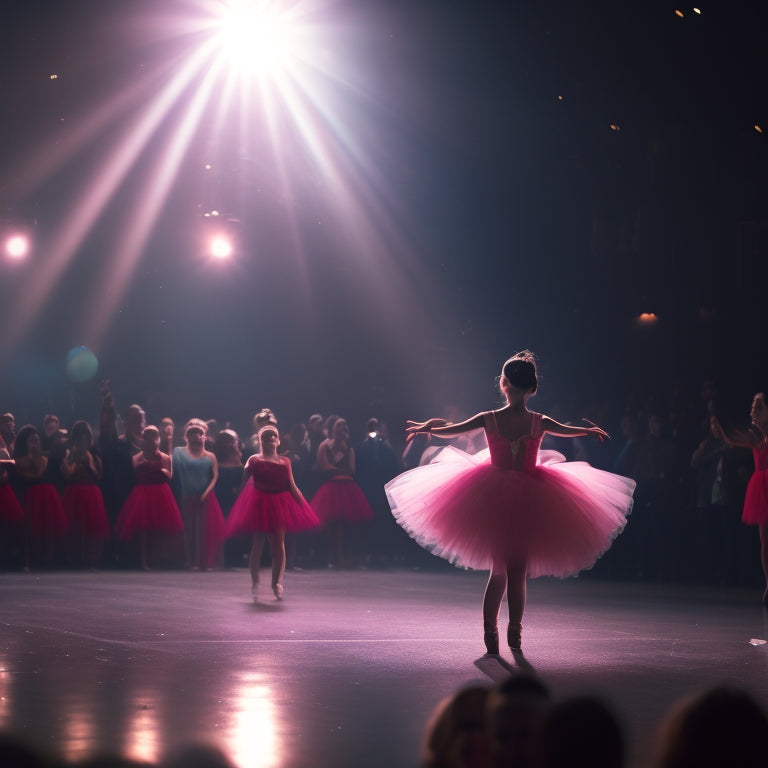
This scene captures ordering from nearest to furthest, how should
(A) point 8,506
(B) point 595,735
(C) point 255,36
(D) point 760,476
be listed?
(B) point 595,735 < (D) point 760,476 < (A) point 8,506 < (C) point 255,36

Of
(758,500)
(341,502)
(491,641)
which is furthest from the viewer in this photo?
(341,502)

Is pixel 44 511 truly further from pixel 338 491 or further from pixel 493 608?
pixel 493 608

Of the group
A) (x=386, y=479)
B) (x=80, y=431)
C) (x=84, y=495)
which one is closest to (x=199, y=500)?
(x=84, y=495)

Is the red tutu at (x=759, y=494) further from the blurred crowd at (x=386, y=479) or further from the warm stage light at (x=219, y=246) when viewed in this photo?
the warm stage light at (x=219, y=246)

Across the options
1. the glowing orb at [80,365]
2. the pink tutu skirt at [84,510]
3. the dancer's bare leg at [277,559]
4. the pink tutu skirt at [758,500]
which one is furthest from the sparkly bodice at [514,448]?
the glowing orb at [80,365]

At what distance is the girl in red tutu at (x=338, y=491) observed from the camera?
17.7 metres

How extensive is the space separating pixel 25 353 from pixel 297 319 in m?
5.31

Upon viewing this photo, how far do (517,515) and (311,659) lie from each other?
5.47ft

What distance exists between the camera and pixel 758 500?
1033 centimetres

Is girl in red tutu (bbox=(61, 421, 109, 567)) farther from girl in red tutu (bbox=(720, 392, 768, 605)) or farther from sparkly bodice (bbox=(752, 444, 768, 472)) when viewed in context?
sparkly bodice (bbox=(752, 444, 768, 472))

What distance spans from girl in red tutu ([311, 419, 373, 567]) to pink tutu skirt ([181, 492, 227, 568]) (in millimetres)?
1423

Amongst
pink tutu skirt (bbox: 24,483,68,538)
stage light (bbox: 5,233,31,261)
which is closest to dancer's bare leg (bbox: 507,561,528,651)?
pink tutu skirt (bbox: 24,483,68,538)

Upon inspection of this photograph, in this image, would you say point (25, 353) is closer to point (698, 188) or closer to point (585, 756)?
point (698, 188)

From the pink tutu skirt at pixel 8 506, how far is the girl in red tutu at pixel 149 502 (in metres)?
1.40
